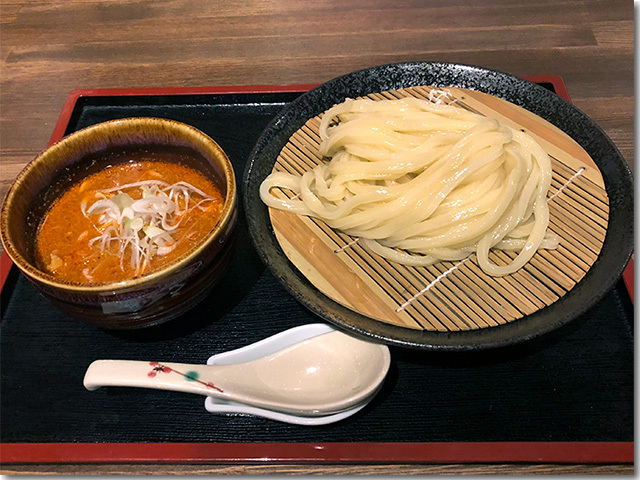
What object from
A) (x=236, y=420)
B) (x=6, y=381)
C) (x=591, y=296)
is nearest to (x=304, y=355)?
(x=236, y=420)

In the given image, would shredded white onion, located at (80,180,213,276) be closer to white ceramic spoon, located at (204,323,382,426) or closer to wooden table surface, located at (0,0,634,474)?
white ceramic spoon, located at (204,323,382,426)

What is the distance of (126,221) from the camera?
1447mm

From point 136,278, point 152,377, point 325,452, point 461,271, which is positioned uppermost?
point 136,278

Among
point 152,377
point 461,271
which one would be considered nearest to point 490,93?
point 461,271

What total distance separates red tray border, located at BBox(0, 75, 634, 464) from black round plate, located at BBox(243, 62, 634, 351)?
26 centimetres

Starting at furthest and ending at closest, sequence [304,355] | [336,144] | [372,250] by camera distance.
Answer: [336,144] → [372,250] → [304,355]

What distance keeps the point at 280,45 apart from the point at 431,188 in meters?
1.67

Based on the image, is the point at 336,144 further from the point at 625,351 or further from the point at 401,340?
the point at 625,351

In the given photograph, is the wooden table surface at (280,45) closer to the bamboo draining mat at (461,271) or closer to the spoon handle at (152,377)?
the bamboo draining mat at (461,271)

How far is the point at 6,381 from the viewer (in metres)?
1.42

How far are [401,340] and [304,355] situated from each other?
0.92 feet

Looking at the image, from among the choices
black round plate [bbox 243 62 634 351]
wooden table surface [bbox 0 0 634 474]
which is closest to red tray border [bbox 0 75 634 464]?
black round plate [bbox 243 62 634 351]

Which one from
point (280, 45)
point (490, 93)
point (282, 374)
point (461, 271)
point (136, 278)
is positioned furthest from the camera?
point (280, 45)

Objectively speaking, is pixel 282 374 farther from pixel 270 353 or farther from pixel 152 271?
pixel 152 271
